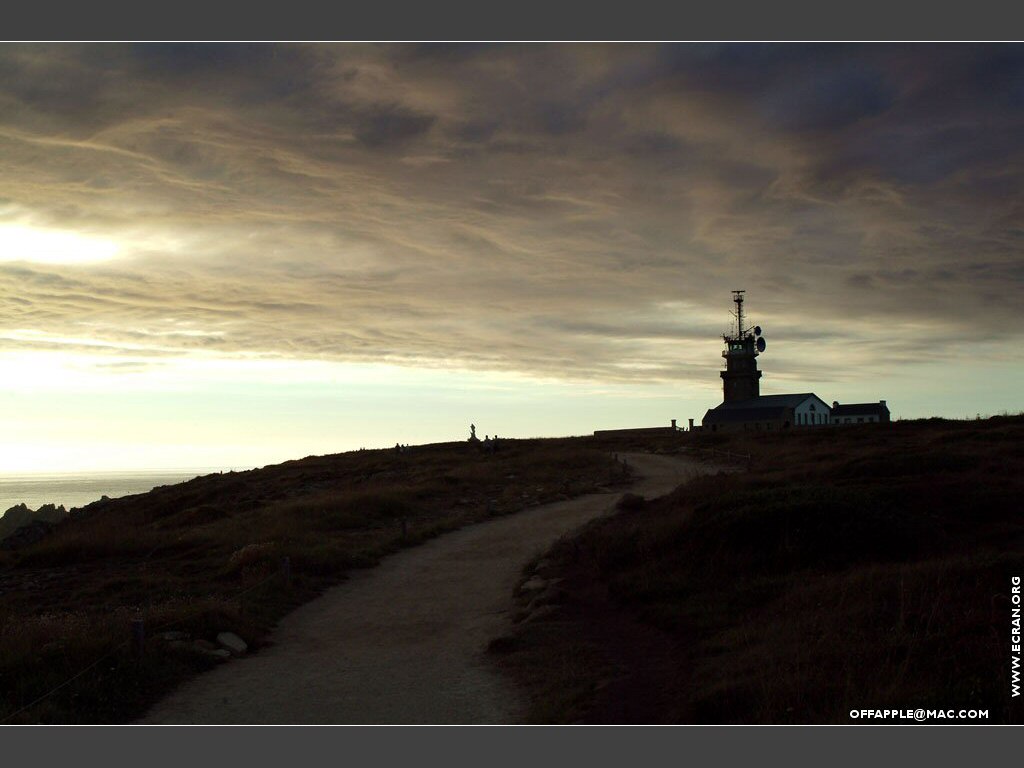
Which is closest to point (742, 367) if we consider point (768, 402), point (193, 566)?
point (768, 402)

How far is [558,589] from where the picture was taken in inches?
608

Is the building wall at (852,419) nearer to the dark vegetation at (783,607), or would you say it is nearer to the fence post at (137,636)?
the dark vegetation at (783,607)

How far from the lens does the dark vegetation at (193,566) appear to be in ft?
37.2

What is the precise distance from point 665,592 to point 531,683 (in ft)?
14.8

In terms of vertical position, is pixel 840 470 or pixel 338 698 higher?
pixel 840 470

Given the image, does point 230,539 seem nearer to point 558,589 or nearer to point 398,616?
point 398,616

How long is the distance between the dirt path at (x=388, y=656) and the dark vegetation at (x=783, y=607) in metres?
0.78

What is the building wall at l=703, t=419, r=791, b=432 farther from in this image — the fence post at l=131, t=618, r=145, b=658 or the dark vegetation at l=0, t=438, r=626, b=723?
the fence post at l=131, t=618, r=145, b=658

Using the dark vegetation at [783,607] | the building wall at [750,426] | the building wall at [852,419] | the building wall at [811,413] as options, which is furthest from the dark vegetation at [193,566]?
the building wall at [852,419]

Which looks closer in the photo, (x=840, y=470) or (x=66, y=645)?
(x=66, y=645)

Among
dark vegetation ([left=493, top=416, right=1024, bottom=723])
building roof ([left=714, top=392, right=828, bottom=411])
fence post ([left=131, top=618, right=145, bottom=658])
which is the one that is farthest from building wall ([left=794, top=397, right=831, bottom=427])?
fence post ([left=131, top=618, right=145, bottom=658])

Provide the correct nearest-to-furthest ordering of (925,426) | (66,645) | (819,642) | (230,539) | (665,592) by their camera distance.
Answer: (819,642) < (66,645) < (665,592) < (230,539) < (925,426)

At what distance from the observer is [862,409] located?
3381 inches

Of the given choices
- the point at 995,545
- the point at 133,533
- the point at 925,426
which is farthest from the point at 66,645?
the point at 925,426
